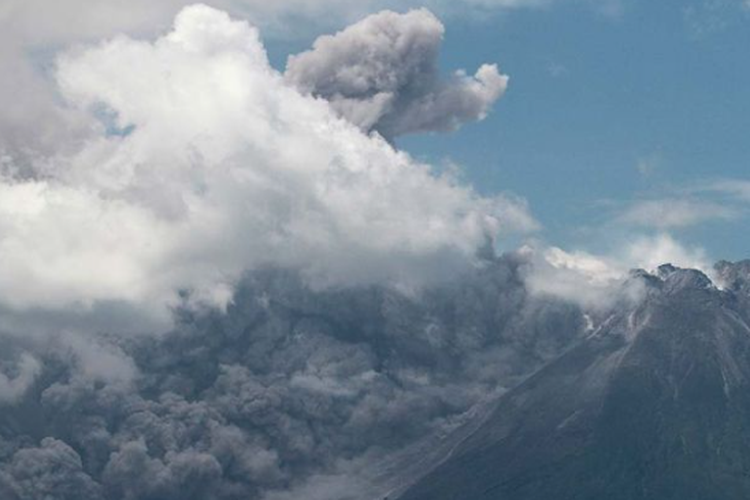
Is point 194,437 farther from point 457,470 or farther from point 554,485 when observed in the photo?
point 554,485

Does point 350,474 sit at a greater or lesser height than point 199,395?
lesser

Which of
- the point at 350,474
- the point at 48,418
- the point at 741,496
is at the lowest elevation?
the point at 741,496

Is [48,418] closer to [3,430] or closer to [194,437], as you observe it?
[3,430]

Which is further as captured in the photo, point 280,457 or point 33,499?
point 280,457

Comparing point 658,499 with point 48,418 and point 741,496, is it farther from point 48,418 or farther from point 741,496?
point 48,418

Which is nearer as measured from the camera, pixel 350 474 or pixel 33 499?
pixel 33 499

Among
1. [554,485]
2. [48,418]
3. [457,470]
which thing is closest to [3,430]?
[48,418]

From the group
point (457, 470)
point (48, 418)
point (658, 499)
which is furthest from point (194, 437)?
point (658, 499)

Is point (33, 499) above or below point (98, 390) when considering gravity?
below
